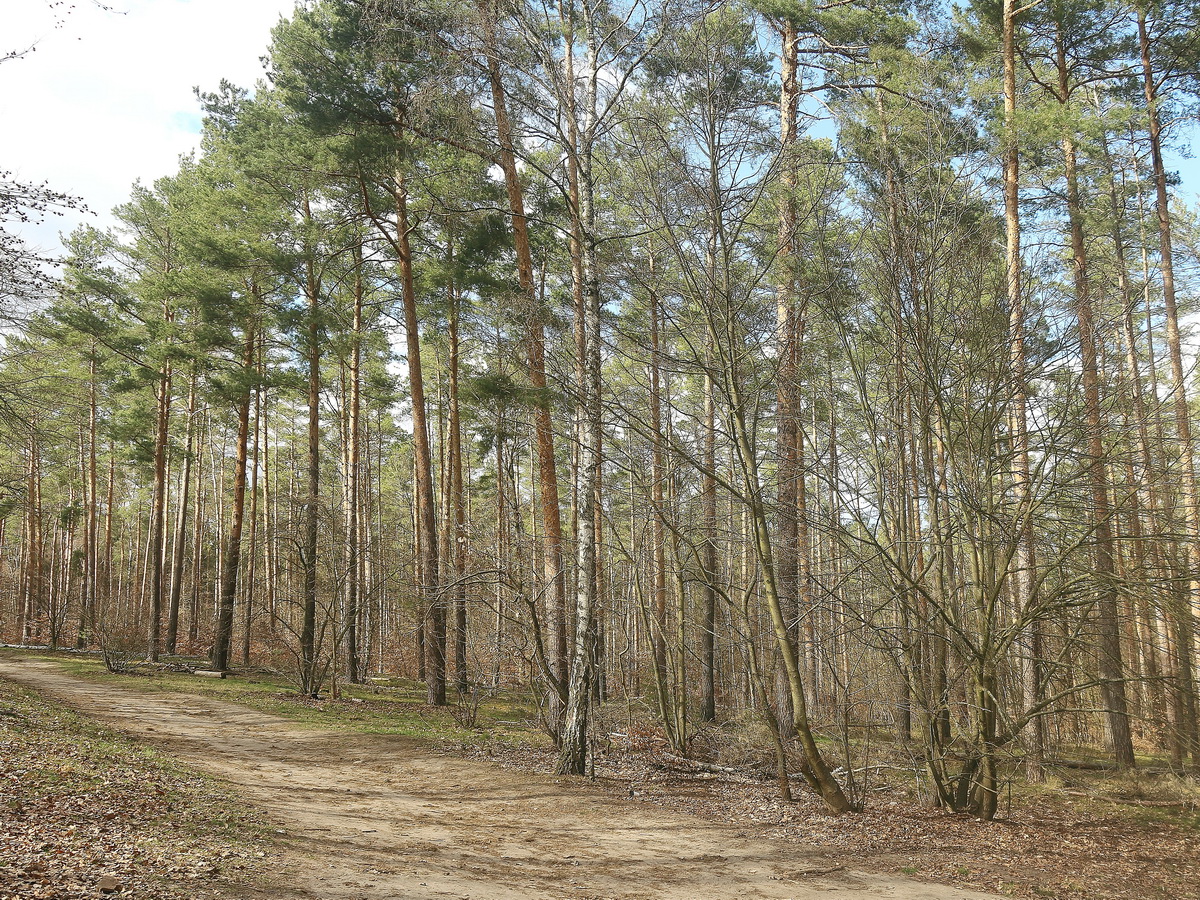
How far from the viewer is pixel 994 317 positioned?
734 centimetres

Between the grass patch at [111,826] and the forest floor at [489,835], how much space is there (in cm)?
2

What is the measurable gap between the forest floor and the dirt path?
0.08 ft

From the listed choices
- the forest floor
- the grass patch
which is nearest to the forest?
the forest floor

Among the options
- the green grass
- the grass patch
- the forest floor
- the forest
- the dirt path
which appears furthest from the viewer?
the green grass

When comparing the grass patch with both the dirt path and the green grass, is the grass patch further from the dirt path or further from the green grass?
the green grass

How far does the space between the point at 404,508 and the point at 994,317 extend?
30.8 meters

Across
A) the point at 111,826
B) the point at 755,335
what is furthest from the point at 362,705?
the point at 755,335

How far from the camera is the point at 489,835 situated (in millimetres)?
6234

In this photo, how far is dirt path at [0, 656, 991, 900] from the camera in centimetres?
500

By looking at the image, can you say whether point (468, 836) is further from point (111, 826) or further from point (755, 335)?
point (755, 335)

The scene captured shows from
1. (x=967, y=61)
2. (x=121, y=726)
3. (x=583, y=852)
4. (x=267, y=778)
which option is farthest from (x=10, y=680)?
(x=967, y=61)

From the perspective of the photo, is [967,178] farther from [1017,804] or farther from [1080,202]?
[1017,804]

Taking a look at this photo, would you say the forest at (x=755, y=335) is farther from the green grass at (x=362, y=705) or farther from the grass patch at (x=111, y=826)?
the grass patch at (x=111, y=826)

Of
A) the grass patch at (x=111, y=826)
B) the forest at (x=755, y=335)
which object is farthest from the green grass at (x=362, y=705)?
the grass patch at (x=111, y=826)
